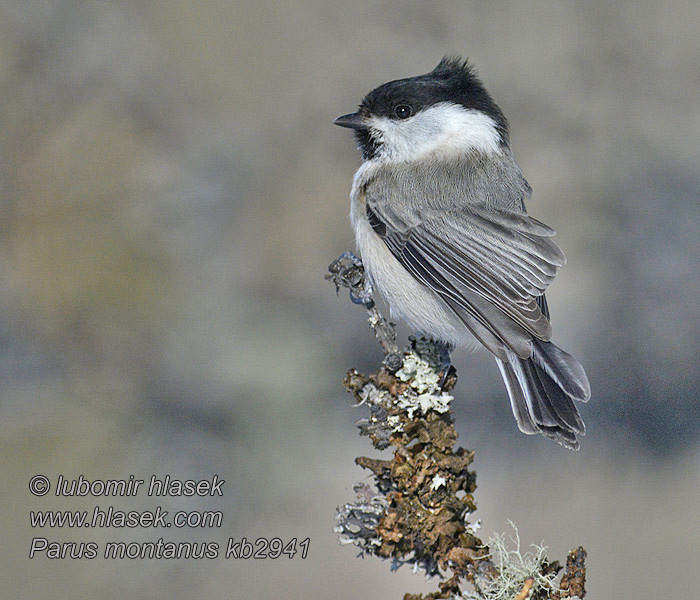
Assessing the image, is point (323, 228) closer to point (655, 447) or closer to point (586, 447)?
point (586, 447)

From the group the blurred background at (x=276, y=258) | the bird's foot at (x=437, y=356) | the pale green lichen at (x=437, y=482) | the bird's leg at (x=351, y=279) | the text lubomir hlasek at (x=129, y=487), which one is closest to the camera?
the pale green lichen at (x=437, y=482)

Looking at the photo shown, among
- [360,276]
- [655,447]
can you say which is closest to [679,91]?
[655,447]

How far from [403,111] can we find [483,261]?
22.2 inches

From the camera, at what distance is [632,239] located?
11.2 ft

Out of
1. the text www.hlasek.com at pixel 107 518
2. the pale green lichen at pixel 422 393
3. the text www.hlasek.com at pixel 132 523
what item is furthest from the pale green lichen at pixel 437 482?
the text www.hlasek.com at pixel 107 518

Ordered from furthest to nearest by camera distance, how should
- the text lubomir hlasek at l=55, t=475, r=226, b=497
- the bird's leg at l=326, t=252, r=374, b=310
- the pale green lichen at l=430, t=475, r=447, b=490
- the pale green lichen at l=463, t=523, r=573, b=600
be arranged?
the text lubomir hlasek at l=55, t=475, r=226, b=497
the bird's leg at l=326, t=252, r=374, b=310
the pale green lichen at l=430, t=475, r=447, b=490
the pale green lichen at l=463, t=523, r=573, b=600

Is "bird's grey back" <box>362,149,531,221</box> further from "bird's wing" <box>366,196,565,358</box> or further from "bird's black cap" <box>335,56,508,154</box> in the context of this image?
"bird's black cap" <box>335,56,508,154</box>

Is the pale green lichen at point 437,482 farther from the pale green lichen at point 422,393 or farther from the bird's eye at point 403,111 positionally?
the bird's eye at point 403,111

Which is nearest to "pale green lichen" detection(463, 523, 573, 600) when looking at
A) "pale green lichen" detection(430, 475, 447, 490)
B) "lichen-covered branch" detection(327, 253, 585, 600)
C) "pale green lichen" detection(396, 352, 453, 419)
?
"lichen-covered branch" detection(327, 253, 585, 600)

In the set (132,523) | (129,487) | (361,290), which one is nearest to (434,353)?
(361,290)

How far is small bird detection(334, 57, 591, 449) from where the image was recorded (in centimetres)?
182

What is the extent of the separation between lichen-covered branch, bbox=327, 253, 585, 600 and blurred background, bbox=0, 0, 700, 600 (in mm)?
1504

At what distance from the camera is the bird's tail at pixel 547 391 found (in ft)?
5.45

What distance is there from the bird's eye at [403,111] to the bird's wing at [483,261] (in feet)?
0.92
